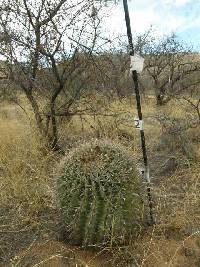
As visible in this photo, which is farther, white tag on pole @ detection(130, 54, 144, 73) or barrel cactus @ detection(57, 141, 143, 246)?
white tag on pole @ detection(130, 54, 144, 73)

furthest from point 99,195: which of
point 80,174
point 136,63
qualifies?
point 136,63

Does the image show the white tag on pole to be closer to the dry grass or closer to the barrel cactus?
the barrel cactus

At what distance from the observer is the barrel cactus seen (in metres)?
4.04

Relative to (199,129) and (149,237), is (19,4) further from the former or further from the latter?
(149,237)

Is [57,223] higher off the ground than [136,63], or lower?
lower

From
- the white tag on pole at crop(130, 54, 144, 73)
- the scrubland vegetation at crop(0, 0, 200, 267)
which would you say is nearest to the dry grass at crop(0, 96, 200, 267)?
the scrubland vegetation at crop(0, 0, 200, 267)

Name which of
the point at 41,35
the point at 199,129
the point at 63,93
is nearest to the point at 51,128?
the point at 63,93

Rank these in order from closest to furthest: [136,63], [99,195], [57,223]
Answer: [99,195] → [136,63] → [57,223]

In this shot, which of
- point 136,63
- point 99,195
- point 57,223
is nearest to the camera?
point 99,195

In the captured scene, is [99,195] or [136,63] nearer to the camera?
[99,195]

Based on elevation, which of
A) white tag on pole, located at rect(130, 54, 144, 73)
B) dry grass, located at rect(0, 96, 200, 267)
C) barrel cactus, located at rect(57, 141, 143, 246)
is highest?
white tag on pole, located at rect(130, 54, 144, 73)

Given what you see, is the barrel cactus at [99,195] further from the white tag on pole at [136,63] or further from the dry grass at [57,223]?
the white tag on pole at [136,63]

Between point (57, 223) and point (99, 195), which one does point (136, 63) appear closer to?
point (99, 195)

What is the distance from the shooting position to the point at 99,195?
4027mm
